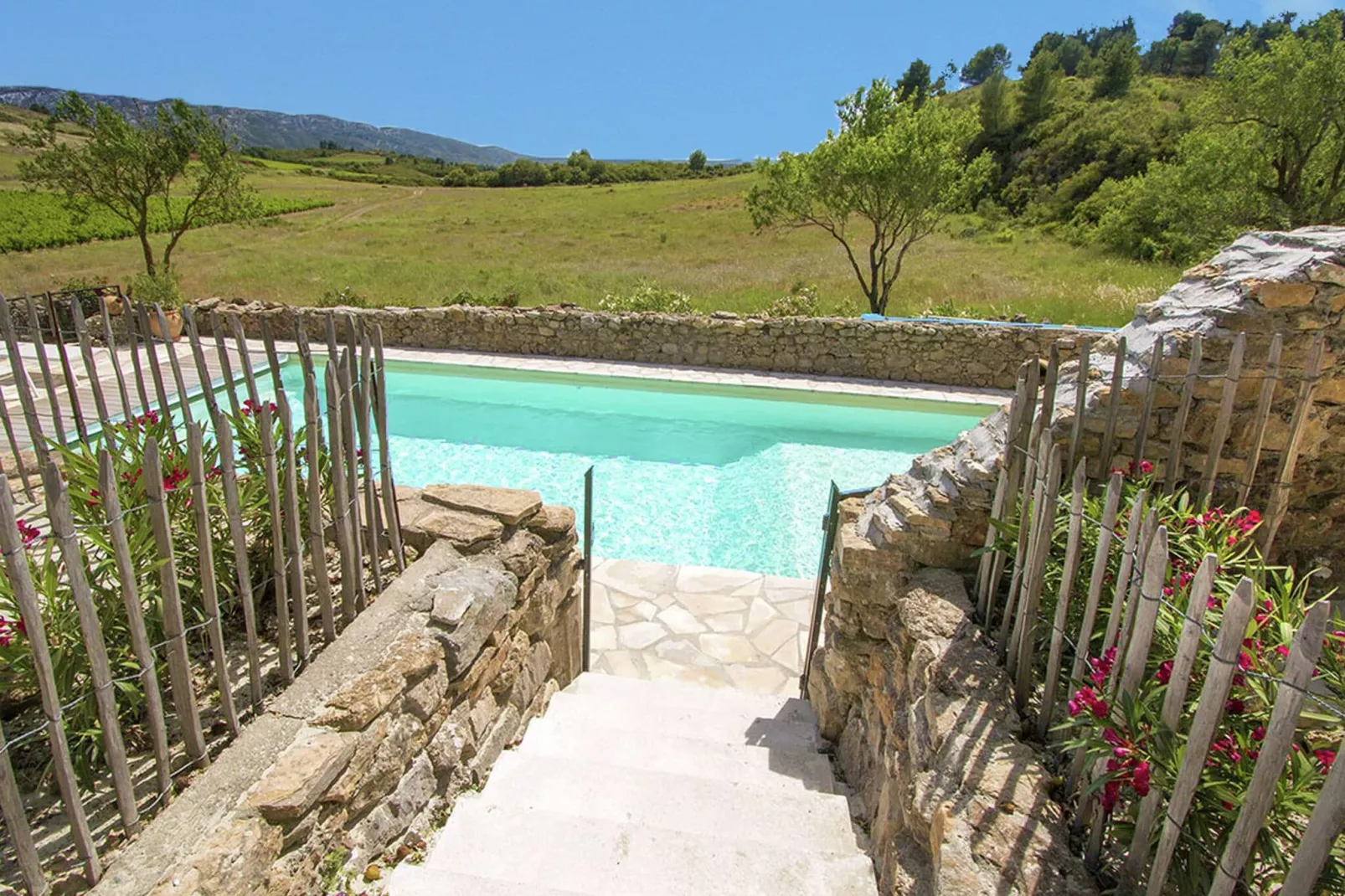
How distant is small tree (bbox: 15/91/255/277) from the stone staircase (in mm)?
16943

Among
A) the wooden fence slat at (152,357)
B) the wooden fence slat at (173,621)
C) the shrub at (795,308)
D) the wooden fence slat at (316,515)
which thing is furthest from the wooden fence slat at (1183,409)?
the shrub at (795,308)

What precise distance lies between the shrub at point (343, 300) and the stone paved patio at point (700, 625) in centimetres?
1156

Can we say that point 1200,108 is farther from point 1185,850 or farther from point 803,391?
point 1185,850

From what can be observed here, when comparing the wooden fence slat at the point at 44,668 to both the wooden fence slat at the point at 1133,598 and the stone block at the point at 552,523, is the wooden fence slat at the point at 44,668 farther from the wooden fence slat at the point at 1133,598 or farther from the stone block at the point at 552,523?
the wooden fence slat at the point at 1133,598

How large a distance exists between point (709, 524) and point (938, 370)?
673cm

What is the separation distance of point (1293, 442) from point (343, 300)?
16.8 meters

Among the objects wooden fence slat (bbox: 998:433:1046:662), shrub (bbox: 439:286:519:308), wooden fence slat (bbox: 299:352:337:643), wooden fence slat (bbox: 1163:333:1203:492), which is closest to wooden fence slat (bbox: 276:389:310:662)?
wooden fence slat (bbox: 299:352:337:643)

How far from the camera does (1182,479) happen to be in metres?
4.07

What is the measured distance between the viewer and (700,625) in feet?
19.8

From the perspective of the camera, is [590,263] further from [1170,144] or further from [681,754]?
[1170,144]

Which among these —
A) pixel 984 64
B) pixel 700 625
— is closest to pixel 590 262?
pixel 700 625

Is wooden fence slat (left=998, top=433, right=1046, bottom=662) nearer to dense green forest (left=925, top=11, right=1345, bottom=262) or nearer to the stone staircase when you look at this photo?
the stone staircase

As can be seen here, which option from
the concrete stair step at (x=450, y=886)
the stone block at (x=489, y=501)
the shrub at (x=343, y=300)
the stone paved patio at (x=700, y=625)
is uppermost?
the shrub at (x=343, y=300)

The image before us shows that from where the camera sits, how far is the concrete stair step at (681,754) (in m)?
3.96
